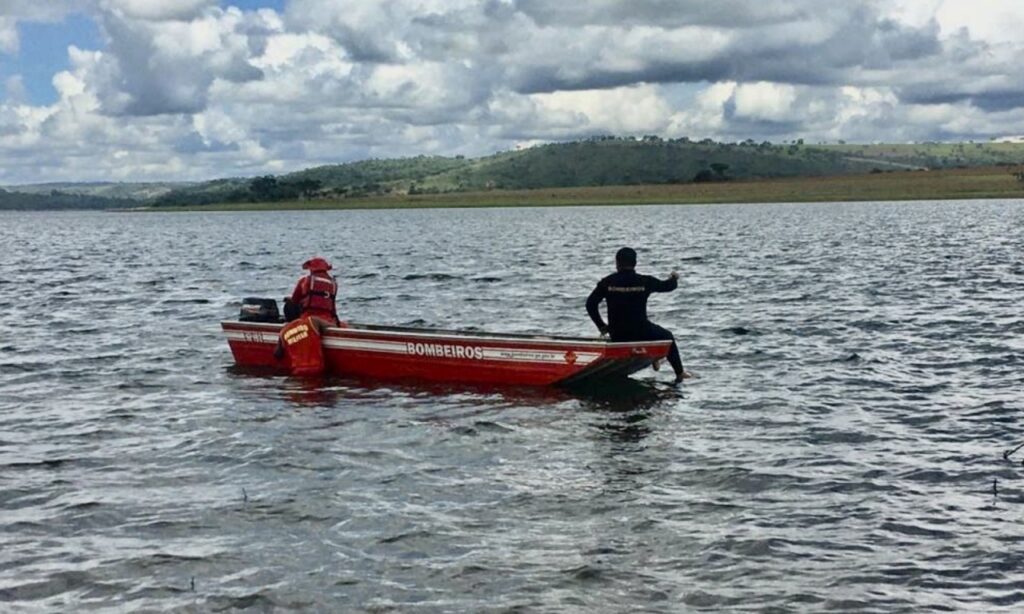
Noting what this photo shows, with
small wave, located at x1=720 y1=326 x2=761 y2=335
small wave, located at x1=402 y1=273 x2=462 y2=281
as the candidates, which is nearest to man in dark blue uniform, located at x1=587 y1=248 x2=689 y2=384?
small wave, located at x1=720 y1=326 x2=761 y2=335

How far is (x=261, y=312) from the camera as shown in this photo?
22891 mm

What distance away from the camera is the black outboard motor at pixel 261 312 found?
22.8 m

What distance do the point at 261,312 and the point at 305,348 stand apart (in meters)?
2.24

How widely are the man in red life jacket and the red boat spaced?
2.06 ft

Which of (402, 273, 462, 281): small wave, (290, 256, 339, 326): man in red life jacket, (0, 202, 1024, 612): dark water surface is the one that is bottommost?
(402, 273, 462, 281): small wave

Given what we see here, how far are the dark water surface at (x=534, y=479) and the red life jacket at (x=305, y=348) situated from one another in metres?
0.71

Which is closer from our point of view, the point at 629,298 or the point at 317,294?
the point at 629,298

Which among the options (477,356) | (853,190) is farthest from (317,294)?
(853,190)

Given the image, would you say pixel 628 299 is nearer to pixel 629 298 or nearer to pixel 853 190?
pixel 629 298

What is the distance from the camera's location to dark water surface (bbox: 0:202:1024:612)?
9.89 meters

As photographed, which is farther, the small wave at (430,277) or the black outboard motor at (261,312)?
the small wave at (430,277)

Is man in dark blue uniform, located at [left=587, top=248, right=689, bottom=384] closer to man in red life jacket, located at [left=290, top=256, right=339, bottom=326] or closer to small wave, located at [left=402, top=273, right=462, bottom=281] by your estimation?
man in red life jacket, located at [left=290, top=256, right=339, bottom=326]

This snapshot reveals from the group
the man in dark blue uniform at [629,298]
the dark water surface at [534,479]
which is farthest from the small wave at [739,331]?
the man in dark blue uniform at [629,298]

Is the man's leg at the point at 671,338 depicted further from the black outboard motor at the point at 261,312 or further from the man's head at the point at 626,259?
the black outboard motor at the point at 261,312
